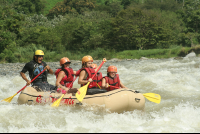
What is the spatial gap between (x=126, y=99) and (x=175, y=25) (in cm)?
3043

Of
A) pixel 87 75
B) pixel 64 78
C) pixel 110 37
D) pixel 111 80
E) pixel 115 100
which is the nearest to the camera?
pixel 115 100

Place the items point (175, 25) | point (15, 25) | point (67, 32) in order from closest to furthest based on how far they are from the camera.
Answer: point (15, 25)
point (67, 32)
point (175, 25)

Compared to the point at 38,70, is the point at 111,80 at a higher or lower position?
lower

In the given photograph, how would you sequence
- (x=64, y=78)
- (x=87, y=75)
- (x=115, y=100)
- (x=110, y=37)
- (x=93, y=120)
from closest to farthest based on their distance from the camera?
(x=93, y=120) → (x=115, y=100) → (x=87, y=75) → (x=64, y=78) → (x=110, y=37)

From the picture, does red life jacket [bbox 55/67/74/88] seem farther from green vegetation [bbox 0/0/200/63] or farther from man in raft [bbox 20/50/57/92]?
green vegetation [bbox 0/0/200/63]

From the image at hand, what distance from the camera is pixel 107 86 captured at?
5.13 meters

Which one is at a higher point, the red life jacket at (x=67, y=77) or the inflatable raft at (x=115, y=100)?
the red life jacket at (x=67, y=77)

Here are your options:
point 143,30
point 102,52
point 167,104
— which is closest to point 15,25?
point 102,52

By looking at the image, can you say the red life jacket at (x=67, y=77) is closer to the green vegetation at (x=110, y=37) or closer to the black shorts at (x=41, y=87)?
the black shorts at (x=41, y=87)

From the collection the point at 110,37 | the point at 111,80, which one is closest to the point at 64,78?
the point at 111,80

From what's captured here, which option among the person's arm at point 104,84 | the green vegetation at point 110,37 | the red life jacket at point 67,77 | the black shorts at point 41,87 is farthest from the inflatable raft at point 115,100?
the green vegetation at point 110,37

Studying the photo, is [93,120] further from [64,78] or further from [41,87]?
[41,87]

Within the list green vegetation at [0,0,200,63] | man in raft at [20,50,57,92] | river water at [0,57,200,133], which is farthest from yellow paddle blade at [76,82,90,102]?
green vegetation at [0,0,200,63]

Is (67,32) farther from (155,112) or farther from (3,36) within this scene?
(155,112)
